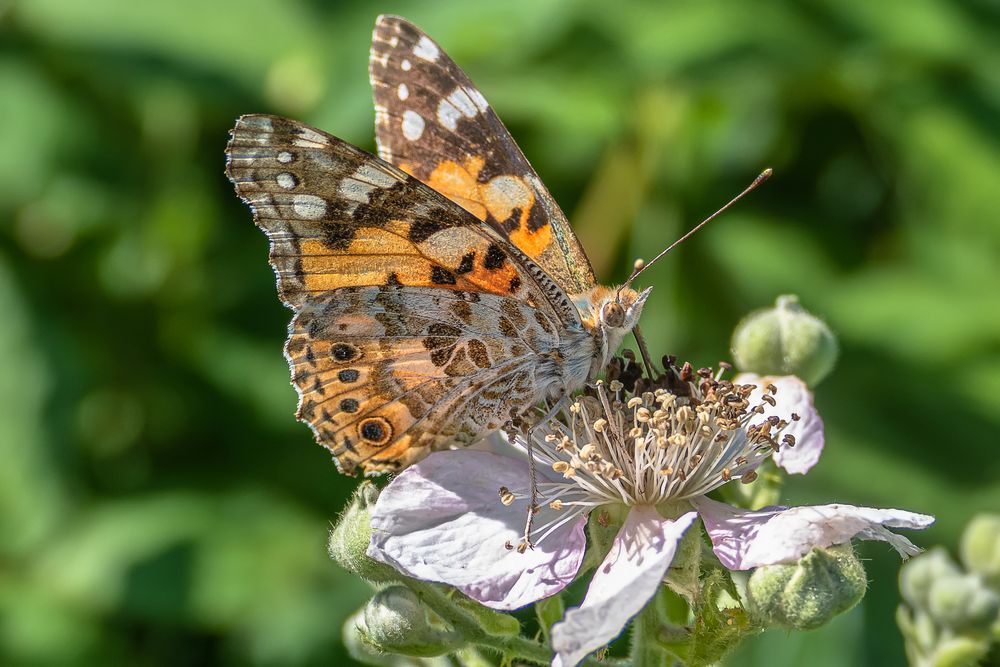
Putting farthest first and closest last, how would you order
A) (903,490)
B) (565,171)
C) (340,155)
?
(565,171) → (903,490) → (340,155)

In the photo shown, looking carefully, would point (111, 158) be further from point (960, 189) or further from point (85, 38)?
point (960, 189)

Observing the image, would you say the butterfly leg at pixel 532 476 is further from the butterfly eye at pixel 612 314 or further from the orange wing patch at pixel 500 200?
the orange wing patch at pixel 500 200

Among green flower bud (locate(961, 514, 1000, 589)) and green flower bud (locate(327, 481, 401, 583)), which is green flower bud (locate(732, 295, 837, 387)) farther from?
green flower bud (locate(327, 481, 401, 583))

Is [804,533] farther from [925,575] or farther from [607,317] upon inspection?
[607,317]

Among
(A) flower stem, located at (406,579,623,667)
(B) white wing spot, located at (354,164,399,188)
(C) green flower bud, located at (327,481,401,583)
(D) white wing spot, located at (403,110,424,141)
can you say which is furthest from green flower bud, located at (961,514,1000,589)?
(D) white wing spot, located at (403,110,424,141)

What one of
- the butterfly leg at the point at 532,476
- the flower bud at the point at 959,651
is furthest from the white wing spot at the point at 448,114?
the flower bud at the point at 959,651

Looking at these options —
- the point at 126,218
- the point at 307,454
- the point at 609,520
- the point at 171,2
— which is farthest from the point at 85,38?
the point at 609,520
